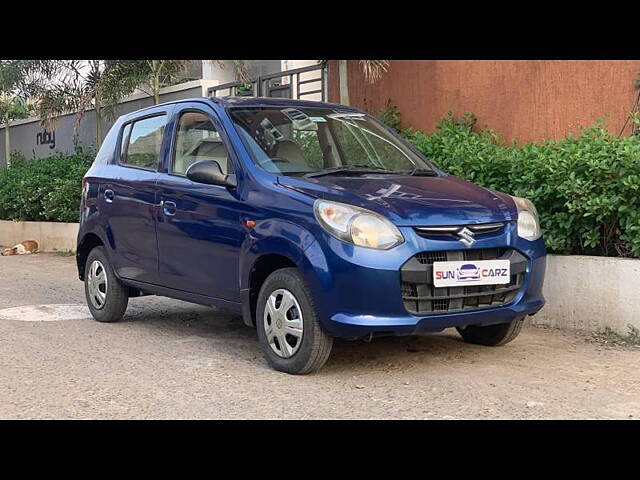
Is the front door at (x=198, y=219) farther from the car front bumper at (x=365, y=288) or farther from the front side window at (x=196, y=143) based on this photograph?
the car front bumper at (x=365, y=288)

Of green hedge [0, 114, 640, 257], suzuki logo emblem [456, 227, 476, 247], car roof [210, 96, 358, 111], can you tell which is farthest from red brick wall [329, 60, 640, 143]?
suzuki logo emblem [456, 227, 476, 247]

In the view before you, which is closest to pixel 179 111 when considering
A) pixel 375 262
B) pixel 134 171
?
pixel 134 171

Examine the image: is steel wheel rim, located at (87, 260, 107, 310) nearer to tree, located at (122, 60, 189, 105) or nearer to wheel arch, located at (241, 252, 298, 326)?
wheel arch, located at (241, 252, 298, 326)

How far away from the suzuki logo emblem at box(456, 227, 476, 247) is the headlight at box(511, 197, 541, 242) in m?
0.49

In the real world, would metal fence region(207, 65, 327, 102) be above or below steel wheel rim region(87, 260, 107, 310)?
above

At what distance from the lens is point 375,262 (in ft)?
16.9

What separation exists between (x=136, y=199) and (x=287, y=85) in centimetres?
746

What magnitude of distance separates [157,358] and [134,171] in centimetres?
175

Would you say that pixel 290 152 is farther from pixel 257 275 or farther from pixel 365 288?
pixel 365 288

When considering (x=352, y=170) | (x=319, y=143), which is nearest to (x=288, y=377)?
(x=352, y=170)

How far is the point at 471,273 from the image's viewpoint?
5375 mm

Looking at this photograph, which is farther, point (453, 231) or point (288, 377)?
point (288, 377)

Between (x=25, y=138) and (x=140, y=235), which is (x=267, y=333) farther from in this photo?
(x=25, y=138)

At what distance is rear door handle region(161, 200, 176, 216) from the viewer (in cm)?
651
